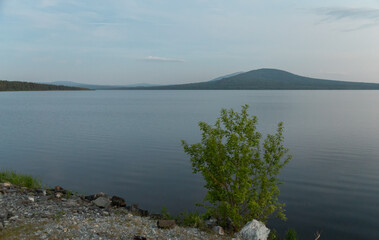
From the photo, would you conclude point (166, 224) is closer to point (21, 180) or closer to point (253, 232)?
point (253, 232)

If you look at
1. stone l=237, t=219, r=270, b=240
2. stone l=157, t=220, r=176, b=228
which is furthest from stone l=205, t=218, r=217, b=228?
stone l=157, t=220, r=176, b=228

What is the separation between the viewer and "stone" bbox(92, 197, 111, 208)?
13672 mm

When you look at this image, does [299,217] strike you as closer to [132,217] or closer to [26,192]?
[132,217]

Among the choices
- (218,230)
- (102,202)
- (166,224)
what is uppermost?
(166,224)

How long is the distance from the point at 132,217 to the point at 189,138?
2504cm

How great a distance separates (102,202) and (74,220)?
2.68 metres

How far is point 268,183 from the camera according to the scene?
12320 millimetres

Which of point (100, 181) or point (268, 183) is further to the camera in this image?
point (100, 181)

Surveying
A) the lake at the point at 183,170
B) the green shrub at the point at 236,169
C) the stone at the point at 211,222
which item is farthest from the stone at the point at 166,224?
the lake at the point at 183,170

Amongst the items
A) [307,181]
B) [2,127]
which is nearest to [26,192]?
[307,181]

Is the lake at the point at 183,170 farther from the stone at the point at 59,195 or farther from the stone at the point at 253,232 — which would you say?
the stone at the point at 59,195

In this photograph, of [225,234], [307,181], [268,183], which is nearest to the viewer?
[225,234]

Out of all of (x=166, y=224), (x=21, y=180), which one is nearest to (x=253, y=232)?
(x=166, y=224)

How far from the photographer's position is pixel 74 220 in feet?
36.9
